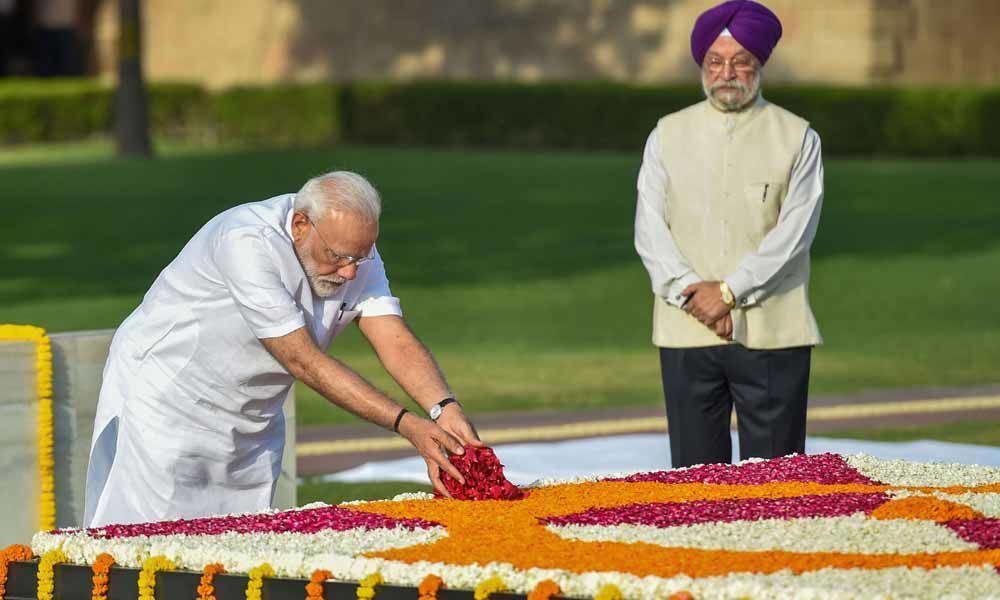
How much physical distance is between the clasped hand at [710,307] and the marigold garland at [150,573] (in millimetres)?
2632

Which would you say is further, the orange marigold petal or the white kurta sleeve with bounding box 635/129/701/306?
the white kurta sleeve with bounding box 635/129/701/306

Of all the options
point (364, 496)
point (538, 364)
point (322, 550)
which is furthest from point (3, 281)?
point (322, 550)

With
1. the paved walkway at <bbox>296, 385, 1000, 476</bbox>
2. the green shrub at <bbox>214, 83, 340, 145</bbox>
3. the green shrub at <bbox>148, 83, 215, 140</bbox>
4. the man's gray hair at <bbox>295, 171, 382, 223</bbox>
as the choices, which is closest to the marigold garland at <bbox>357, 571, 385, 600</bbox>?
the man's gray hair at <bbox>295, 171, 382, 223</bbox>

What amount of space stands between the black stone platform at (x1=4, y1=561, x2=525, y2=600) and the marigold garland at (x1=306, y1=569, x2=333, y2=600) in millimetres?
17

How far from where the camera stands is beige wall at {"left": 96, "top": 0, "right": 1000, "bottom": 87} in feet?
94.1

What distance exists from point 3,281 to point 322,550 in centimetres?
1516

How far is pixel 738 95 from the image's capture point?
6.70m

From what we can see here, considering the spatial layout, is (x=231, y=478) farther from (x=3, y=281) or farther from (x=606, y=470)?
(x=3, y=281)

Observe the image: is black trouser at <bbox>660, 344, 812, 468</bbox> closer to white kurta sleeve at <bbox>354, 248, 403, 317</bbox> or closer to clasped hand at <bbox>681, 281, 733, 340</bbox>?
clasped hand at <bbox>681, 281, 733, 340</bbox>

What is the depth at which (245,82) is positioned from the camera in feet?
121

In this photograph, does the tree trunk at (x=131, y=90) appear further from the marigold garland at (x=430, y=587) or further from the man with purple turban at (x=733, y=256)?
the marigold garland at (x=430, y=587)

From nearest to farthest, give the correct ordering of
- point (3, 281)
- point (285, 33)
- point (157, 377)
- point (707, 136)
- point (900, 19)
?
point (157, 377), point (707, 136), point (3, 281), point (900, 19), point (285, 33)

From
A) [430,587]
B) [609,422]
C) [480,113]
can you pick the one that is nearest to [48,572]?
[430,587]

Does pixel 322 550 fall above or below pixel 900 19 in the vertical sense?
below
